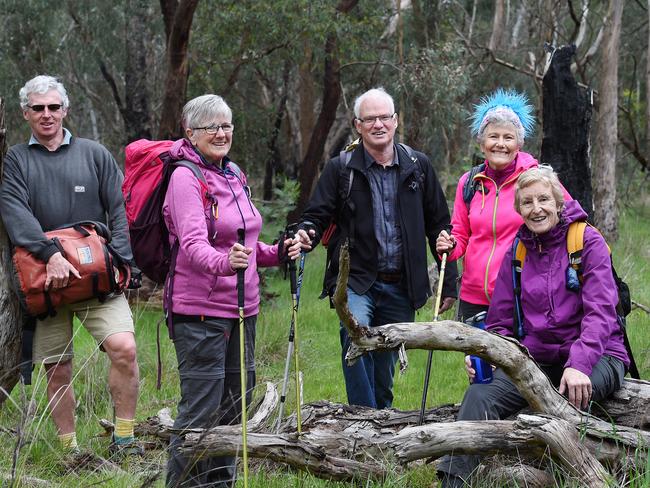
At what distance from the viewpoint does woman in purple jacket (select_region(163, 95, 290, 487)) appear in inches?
167

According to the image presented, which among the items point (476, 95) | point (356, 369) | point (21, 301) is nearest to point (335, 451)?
point (356, 369)

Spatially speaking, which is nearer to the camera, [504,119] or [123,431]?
[504,119]

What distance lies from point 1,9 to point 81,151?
16605 millimetres

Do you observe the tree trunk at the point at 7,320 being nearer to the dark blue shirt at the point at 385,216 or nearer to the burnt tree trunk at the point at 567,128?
the dark blue shirt at the point at 385,216

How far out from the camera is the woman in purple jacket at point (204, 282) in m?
4.25

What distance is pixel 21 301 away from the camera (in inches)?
202

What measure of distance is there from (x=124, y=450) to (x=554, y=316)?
2540mm

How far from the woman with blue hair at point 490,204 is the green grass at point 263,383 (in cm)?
110

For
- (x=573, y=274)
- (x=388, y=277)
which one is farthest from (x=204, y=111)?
(x=573, y=274)

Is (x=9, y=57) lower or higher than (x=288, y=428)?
higher

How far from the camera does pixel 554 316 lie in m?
4.34

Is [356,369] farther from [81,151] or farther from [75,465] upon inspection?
[81,151]

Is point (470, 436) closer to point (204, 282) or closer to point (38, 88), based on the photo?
point (204, 282)

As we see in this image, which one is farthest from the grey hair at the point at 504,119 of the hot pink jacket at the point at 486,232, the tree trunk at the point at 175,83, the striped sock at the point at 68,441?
the tree trunk at the point at 175,83
